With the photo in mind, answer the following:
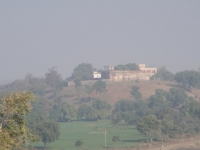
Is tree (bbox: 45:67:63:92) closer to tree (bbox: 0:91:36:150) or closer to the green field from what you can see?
the green field

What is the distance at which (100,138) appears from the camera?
157 feet

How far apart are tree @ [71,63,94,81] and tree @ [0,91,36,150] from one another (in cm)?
9787

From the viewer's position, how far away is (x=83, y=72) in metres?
126

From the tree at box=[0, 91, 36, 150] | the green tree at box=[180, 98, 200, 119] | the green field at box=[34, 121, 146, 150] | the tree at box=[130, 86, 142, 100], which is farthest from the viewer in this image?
the tree at box=[130, 86, 142, 100]

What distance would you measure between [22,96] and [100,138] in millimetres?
37696

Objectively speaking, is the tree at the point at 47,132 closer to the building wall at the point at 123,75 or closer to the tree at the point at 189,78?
the tree at the point at 189,78

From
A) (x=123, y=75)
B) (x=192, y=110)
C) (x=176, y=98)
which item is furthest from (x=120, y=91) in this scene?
(x=192, y=110)

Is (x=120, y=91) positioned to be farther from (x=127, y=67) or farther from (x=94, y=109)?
(x=127, y=67)

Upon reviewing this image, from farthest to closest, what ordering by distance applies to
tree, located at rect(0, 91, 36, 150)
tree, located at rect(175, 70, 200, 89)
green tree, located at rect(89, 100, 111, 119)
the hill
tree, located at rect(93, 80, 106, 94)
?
1. tree, located at rect(175, 70, 200, 89)
2. the hill
3. tree, located at rect(93, 80, 106, 94)
4. green tree, located at rect(89, 100, 111, 119)
5. tree, located at rect(0, 91, 36, 150)

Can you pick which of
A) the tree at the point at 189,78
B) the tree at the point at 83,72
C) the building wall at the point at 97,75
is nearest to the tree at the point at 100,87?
the tree at the point at 189,78

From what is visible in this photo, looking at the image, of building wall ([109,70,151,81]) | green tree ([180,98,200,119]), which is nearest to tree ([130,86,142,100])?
building wall ([109,70,151,81])

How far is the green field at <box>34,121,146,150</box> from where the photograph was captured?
42.6 m

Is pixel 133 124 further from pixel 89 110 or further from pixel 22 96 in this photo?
pixel 22 96

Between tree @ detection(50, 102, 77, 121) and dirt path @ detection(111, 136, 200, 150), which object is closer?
dirt path @ detection(111, 136, 200, 150)
